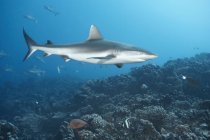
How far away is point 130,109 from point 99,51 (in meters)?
5.09

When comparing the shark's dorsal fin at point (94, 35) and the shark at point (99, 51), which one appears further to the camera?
the shark's dorsal fin at point (94, 35)

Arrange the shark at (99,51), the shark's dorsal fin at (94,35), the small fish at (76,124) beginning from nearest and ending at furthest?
the shark at (99,51)
the shark's dorsal fin at (94,35)
the small fish at (76,124)

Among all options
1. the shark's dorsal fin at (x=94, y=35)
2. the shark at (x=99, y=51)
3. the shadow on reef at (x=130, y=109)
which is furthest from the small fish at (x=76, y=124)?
the shark's dorsal fin at (x=94, y=35)

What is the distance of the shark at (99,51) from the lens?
6.81 m

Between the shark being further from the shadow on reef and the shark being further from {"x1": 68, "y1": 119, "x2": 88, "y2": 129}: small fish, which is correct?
the shadow on reef

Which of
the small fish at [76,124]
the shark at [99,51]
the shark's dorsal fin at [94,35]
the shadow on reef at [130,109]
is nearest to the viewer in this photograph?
the shark at [99,51]

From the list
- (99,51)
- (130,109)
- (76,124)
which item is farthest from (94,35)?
(130,109)

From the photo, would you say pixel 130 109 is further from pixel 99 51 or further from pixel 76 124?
pixel 99 51

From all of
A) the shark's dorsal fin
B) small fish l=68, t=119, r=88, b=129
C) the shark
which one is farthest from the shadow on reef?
the shark's dorsal fin

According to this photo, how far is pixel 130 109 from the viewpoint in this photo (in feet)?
38.6

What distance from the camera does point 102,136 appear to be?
885 cm

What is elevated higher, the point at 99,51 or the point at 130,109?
the point at 99,51

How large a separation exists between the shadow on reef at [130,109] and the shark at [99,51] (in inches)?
107

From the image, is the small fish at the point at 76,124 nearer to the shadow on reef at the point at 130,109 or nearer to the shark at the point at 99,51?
the shadow on reef at the point at 130,109
